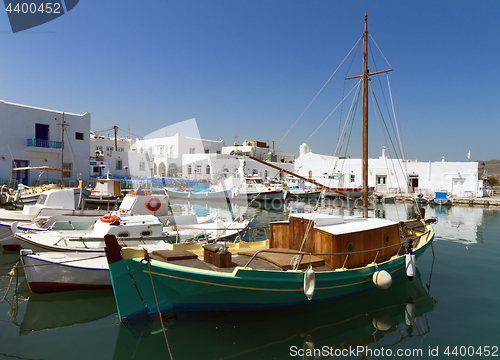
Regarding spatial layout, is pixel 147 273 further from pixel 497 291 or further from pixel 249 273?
pixel 497 291

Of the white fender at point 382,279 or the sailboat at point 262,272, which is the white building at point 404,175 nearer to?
the sailboat at point 262,272

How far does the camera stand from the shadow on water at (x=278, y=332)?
632cm

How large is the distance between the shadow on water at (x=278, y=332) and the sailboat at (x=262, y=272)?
0.34 metres

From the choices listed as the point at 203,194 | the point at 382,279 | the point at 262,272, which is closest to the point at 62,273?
the point at 262,272

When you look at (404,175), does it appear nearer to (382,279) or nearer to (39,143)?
(382,279)

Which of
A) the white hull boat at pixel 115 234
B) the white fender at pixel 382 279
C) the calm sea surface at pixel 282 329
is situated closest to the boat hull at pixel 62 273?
the calm sea surface at pixel 282 329

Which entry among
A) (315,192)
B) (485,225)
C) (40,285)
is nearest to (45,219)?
(40,285)

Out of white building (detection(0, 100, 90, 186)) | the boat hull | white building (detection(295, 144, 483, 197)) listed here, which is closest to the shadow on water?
the boat hull

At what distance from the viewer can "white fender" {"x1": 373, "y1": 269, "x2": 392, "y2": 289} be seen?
7.76 meters

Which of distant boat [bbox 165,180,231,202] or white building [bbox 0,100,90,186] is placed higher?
white building [bbox 0,100,90,186]

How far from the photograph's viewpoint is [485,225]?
2147cm

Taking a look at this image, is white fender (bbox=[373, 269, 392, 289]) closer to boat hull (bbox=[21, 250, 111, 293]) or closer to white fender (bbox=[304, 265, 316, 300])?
white fender (bbox=[304, 265, 316, 300])

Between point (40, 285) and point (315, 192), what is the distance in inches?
1364

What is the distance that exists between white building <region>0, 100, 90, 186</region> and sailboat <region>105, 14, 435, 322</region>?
1041 inches
